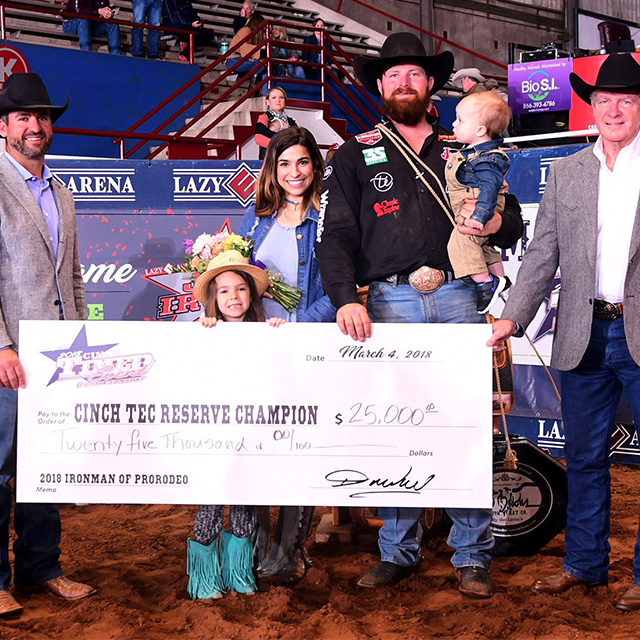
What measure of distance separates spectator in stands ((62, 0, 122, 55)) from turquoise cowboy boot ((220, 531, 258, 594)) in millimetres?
8998

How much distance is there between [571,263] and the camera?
3.21 meters

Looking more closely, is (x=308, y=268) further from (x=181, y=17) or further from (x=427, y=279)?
(x=181, y=17)

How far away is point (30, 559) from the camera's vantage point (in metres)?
3.34

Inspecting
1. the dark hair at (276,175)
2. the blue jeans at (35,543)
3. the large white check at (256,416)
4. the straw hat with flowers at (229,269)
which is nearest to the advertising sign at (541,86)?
the dark hair at (276,175)

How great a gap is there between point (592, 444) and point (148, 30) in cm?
1047

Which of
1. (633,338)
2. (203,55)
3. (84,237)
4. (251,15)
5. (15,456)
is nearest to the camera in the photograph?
(633,338)

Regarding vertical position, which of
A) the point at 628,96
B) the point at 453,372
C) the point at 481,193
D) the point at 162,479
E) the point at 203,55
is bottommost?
the point at 162,479

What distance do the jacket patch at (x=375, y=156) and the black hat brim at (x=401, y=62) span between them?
0.37 metres

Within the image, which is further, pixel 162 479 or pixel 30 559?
pixel 30 559

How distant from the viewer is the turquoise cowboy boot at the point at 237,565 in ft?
10.9

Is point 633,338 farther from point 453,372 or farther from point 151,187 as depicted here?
point 151,187

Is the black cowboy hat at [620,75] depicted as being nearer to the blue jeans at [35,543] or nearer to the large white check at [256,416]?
the large white check at [256,416]

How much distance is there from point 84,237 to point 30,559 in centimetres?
258

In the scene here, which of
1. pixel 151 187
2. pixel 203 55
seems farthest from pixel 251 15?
pixel 151 187
